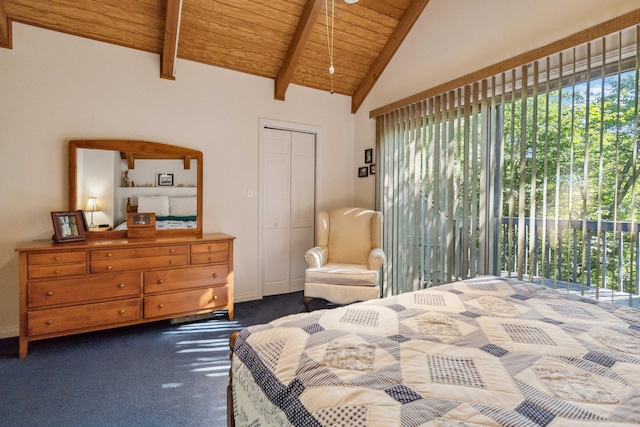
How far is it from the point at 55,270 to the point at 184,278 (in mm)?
908

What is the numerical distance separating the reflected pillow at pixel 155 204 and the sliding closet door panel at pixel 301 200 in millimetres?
1476

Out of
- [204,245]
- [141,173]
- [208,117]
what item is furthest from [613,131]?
[141,173]

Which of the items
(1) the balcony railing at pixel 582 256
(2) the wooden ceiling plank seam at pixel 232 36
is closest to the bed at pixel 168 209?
(2) the wooden ceiling plank seam at pixel 232 36

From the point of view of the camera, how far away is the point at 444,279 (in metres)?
3.03

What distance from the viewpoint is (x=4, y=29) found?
2492 mm

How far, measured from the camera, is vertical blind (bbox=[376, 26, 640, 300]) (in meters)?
→ 1.97

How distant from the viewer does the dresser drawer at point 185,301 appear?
268 cm

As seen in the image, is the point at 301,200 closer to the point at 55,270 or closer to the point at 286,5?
the point at 286,5

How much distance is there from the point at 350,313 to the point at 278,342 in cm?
37

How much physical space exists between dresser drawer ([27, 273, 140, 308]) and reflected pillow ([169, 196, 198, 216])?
0.80 m

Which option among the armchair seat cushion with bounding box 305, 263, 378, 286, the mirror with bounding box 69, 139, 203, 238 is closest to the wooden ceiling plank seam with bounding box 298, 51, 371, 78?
the mirror with bounding box 69, 139, 203, 238

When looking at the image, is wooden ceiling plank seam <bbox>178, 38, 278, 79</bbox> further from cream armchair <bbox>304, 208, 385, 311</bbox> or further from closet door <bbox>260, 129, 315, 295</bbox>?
cream armchair <bbox>304, 208, 385, 311</bbox>

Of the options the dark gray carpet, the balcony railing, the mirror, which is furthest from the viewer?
the mirror

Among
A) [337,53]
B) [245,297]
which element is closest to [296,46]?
[337,53]
